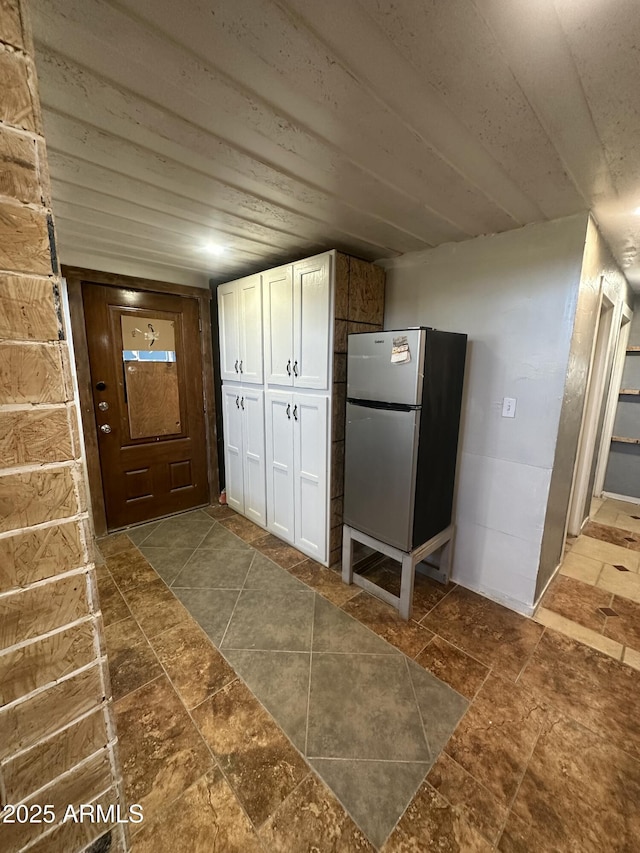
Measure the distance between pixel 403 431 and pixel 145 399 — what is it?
2.31 meters

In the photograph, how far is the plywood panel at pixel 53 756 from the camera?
0.77m

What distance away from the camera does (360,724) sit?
143cm

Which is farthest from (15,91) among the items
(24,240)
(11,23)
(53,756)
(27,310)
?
(53,756)

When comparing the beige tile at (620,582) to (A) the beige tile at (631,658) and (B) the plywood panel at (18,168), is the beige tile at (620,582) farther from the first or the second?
(B) the plywood panel at (18,168)

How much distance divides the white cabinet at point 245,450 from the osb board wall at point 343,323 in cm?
79

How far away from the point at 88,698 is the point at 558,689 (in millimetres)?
1910

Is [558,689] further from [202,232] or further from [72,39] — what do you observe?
[202,232]

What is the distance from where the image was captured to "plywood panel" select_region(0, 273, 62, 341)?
65 cm

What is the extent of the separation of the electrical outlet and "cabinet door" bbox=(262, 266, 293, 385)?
1.40 m

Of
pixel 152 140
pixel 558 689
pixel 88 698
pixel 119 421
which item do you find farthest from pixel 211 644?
pixel 152 140

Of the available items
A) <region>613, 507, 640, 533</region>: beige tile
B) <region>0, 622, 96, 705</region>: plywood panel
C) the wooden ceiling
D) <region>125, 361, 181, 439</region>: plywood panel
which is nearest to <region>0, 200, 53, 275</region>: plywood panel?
the wooden ceiling

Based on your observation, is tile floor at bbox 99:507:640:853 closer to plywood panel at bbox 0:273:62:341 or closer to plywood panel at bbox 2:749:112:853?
plywood panel at bbox 2:749:112:853

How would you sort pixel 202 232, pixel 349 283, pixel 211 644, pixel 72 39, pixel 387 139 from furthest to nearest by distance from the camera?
pixel 349 283, pixel 202 232, pixel 211 644, pixel 387 139, pixel 72 39

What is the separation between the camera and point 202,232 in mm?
2055
